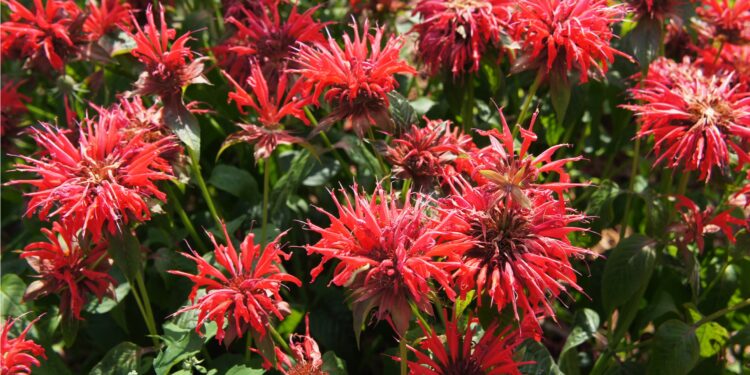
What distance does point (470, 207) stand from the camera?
1244 millimetres

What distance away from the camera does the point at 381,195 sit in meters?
1.27

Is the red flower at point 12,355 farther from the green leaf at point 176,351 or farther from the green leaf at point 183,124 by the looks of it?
the green leaf at point 183,124

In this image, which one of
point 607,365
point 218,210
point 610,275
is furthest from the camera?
point 218,210

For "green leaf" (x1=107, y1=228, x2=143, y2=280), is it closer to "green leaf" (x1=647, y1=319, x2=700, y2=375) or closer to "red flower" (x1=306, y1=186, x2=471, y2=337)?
"red flower" (x1=306, y1=186, x2=471, y2=337)

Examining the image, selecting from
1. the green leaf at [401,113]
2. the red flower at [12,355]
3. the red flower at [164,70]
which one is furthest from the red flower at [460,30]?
the red flower at [12,355]

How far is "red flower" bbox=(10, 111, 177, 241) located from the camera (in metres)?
1.37

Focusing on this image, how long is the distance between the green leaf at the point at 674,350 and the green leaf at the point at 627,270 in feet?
0.36

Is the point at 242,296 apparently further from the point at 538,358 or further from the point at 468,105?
the point at 468,105

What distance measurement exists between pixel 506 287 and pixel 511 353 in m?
0.25

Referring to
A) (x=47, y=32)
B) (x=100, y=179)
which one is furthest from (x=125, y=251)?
(x=47, y=32)

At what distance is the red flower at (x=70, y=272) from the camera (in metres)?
1.60

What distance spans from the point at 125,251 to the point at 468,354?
2.26 ft

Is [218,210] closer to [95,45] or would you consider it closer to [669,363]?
[95,45]

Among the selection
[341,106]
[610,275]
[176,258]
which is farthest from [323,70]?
[610,275]
